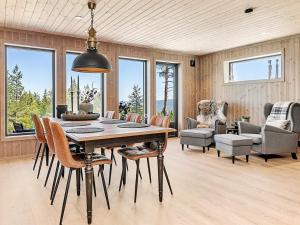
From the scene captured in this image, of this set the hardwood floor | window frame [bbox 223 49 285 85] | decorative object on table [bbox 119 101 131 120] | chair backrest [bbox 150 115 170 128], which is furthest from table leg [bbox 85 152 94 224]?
window frame [bbox 223 49 285 85]

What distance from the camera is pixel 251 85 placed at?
20.9 feet

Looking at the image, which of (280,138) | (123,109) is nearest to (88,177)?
(280,138)

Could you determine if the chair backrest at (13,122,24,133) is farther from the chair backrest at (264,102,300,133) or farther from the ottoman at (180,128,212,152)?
A: the chair backrest at (264,102,300,133)

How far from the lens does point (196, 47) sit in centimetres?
666

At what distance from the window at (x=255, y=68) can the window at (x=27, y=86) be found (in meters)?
4.71

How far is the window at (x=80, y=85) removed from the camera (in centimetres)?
567

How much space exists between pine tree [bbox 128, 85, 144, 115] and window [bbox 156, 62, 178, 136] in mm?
570

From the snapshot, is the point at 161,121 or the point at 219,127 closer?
the point at 161,121

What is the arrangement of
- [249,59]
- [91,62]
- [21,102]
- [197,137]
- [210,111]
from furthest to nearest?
1. [249,59]
2. [210,111]
3. [197,137]
4. [21,102]
5. [91,62]

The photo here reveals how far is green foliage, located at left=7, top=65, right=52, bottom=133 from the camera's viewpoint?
16.8 feet

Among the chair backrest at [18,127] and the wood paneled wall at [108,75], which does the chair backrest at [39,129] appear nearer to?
the wood paneled wall at [108,75]

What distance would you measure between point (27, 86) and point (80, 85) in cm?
115

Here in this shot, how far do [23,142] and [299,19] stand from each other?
5735mm

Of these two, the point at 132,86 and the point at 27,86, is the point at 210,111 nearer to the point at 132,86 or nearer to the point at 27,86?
the point at 132,86
